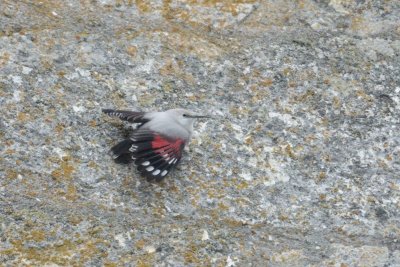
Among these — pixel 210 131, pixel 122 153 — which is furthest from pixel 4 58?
pixel 210 131

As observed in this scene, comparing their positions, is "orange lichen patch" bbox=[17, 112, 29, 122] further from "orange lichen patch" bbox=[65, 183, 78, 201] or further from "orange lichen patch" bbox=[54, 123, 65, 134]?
"orange lichen patch" bbox=[65, 183, 78, 201]

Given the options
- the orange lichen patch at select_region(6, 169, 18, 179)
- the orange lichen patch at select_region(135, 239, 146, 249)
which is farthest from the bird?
the orange lichen patch at select_region(6, 169, 18, 179)

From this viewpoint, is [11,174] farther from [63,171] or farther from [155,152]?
[155,152]

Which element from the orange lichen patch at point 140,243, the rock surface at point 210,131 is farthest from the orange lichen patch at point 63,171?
the orange lichen patch at point 140,243

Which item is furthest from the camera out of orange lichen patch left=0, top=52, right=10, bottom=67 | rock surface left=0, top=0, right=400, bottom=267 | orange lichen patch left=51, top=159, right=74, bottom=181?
orange lichen patch left=0, top=52, right=10, bottom=67

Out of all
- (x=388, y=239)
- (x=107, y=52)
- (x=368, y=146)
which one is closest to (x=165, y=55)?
(x=107, y=52)

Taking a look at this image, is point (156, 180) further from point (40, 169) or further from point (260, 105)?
point (260, 105)
